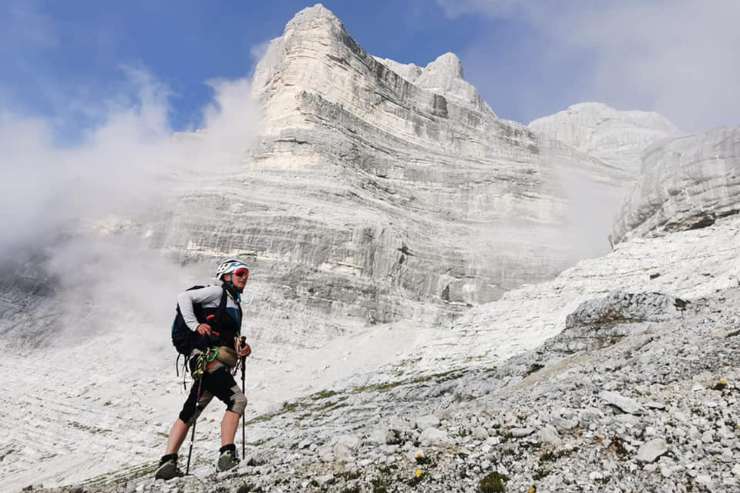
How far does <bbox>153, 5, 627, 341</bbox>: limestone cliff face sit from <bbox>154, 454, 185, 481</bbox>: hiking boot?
1931 inches

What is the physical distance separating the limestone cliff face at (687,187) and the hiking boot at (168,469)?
53.3 m

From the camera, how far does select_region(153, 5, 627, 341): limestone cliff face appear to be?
212 feet

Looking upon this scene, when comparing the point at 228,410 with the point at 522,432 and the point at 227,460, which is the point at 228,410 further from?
the point at 522,432

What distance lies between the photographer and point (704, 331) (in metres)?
15.6

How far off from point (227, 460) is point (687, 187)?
Result: 55.5 m

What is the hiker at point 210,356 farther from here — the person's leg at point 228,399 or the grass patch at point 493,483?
the grass patch at point 493,483

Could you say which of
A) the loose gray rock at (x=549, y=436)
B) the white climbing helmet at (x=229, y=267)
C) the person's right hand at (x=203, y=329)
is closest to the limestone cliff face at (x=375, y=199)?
the white climbing helmet at (x=229, y=267)

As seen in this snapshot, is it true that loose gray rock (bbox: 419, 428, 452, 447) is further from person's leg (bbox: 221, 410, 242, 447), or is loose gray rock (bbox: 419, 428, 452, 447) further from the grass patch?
person's leg (bbox: 221, 410, 242, 447)

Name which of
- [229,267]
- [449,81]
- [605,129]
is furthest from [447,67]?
[229,267]

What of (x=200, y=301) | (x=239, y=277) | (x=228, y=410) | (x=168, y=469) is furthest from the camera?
(x=239, y=277)

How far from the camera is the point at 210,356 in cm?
877

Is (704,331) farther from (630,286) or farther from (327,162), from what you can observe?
(327,162)

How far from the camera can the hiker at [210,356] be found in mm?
8680

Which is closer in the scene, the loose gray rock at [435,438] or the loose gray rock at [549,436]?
the loose gray rock at [549,436]
